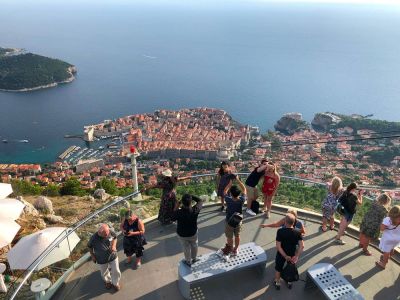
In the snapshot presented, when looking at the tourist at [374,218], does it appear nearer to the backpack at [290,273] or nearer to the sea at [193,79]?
the backpack at [290,273]

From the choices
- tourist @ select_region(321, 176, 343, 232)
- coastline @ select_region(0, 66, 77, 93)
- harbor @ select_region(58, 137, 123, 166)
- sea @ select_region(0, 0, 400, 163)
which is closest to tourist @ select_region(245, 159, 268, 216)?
tourist @ select_region(321, 176, 343, 232)

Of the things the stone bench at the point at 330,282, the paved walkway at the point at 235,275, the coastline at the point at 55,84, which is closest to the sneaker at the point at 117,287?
the paved walkway at the point at 235,275

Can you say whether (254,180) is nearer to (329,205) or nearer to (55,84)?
(329,205)

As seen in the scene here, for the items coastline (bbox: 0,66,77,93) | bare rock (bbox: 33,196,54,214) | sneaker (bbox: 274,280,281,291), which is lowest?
coastline (bbox: 0,66,77,93)

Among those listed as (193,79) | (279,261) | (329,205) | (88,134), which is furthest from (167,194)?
(193,79)

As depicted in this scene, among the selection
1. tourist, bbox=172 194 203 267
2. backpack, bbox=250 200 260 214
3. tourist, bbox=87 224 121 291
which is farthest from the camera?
backpack, bbox=250 200 260 214

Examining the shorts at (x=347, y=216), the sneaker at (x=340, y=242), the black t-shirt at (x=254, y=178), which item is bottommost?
the sneaker at (x=340, y=242)

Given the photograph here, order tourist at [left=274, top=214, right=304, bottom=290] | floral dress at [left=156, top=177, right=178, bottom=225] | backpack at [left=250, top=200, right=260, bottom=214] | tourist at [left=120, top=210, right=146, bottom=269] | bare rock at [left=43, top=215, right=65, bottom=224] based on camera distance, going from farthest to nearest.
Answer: bare rock at [left=43, top=215, right=65, bottom=224], backpack at [left=250, top=200, right=260, bottom=214], floral dress at [left=156, top=177, right=178, bottom=225], tourist at [left=120, top=210, right=146, bottom=269], tourist at [left=274, top=214, right=304, bottom=290]

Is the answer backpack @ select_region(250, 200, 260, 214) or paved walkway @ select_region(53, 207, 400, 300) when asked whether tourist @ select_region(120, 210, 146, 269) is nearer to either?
paved walkway @ select_region(53, 207, 400, 300)
